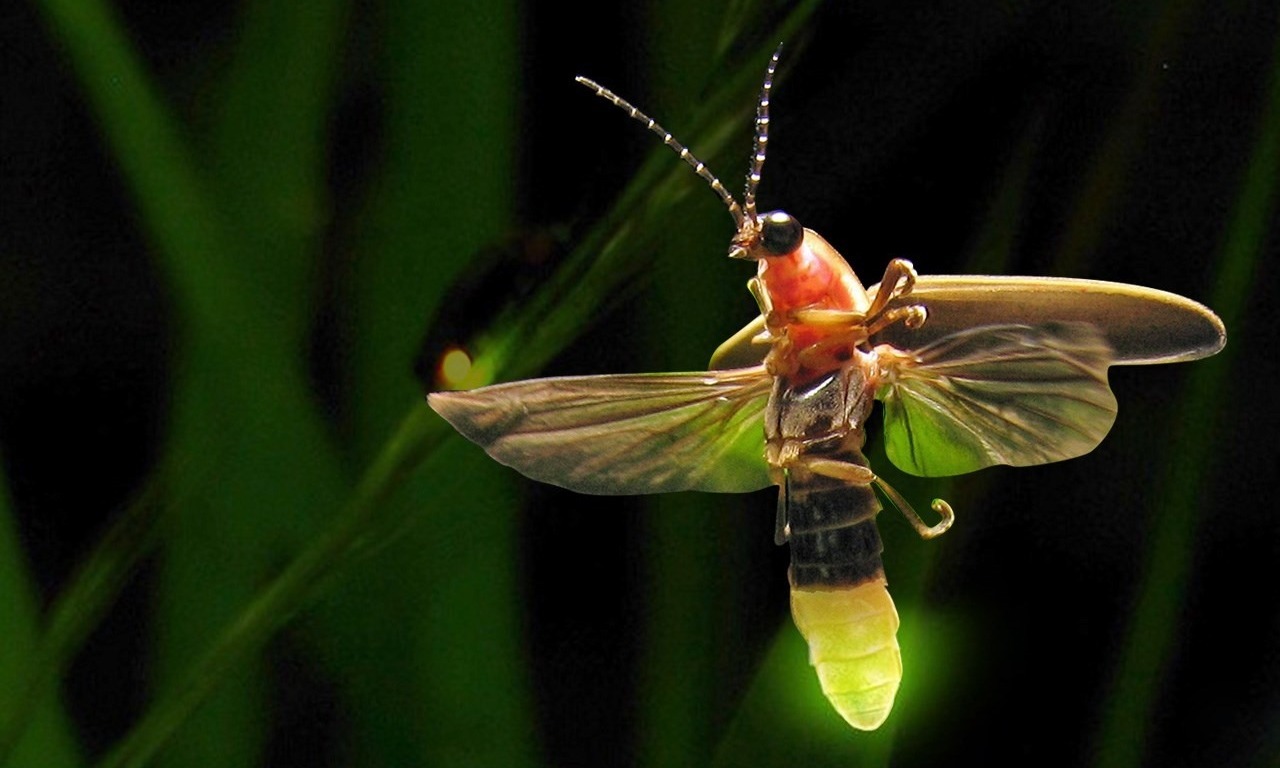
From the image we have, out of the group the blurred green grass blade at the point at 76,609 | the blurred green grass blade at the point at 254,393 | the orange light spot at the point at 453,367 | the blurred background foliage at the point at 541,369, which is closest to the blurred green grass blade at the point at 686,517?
the blurred background foliage at the point at 541,369

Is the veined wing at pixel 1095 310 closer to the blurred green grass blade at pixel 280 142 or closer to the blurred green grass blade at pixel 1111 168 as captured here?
the blurred green grass blade at pixel 1111 168

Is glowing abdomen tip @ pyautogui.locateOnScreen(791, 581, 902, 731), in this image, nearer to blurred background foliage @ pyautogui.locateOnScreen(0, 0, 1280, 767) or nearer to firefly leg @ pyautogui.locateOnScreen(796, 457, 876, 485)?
firefly leg @ pyautogui.locateOnScreen(796, 457, 876, 485)

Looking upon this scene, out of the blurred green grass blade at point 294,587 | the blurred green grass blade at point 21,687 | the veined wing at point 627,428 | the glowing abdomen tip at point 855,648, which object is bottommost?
the blurred green grass blade at point 21,687

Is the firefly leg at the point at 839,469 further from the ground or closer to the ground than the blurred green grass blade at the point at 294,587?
further from the ground

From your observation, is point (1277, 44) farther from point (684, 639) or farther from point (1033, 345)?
point (684, 639)

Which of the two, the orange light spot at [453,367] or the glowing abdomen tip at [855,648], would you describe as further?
the orange light spot at [453,367]
